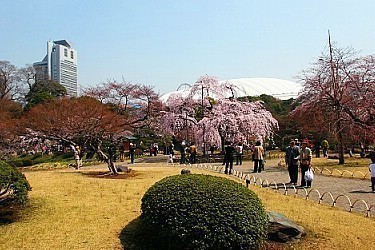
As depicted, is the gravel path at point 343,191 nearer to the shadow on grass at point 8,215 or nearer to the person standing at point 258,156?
the person standing at point 258,156

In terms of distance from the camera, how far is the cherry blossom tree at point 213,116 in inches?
1247

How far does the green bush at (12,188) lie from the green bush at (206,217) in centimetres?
276

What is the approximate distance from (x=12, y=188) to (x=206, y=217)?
4.12 metres

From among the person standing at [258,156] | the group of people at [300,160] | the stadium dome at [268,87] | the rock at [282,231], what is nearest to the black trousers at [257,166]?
the person standing at [258,156]

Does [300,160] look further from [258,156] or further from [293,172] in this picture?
[258,156]

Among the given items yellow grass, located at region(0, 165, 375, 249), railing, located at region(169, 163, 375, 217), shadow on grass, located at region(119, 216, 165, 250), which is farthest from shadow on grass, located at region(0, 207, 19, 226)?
railing, located at region(169, 163, 375, 217)

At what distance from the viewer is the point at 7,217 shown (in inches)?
318

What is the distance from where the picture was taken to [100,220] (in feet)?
25.9

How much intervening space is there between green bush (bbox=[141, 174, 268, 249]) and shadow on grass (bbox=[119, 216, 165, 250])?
202 millimetres

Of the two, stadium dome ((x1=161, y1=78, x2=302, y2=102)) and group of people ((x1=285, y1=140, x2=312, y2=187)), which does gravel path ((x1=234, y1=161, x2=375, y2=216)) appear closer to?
group of people ((x1=285, y1=140, x2=312, y2=187))

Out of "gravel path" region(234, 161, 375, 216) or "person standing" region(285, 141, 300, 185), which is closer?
"gravel path" region(234, 161, 375, 216)

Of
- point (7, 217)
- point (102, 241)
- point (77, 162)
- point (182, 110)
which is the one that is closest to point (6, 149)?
point (77, 162)

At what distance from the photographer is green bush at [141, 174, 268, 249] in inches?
238

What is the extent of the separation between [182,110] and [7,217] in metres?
26.8
